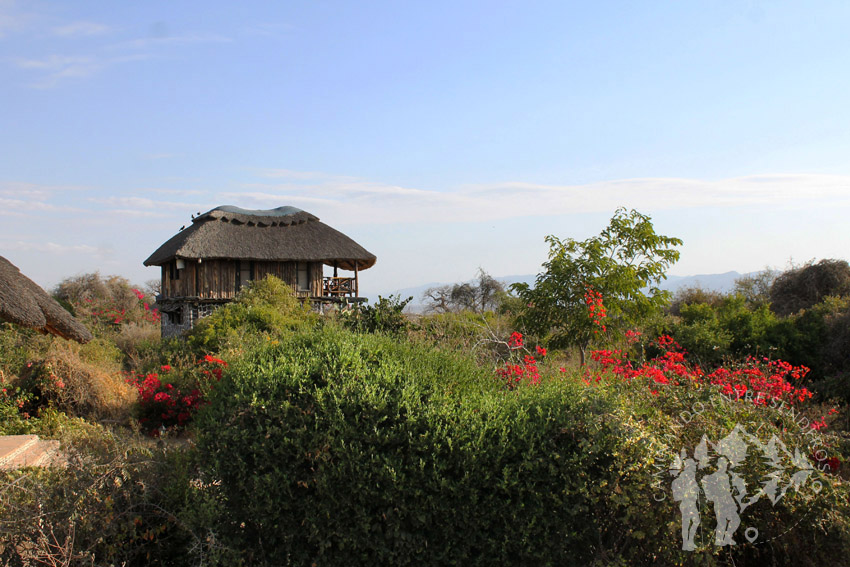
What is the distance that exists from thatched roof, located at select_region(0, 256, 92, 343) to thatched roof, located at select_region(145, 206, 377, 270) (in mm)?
13892

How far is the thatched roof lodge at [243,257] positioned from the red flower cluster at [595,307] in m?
15.8

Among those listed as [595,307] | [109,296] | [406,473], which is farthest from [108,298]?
[406,473]

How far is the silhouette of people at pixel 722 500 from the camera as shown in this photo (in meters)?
3.42

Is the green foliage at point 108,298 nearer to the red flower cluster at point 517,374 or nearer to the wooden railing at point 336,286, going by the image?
the wooden railing at point 336,286

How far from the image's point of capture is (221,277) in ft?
75.0

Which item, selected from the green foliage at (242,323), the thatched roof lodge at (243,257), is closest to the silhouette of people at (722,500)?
the green foliage at (242,323)

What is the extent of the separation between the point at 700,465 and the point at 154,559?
3693mm

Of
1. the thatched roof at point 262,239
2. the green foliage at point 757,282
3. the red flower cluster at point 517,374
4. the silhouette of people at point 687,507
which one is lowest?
the silhouette of people at point 687,507

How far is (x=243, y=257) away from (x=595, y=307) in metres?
16.7

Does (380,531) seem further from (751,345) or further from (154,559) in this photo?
(751,345)

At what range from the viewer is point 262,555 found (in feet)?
12.0

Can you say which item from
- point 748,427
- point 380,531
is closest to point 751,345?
point 748,427
